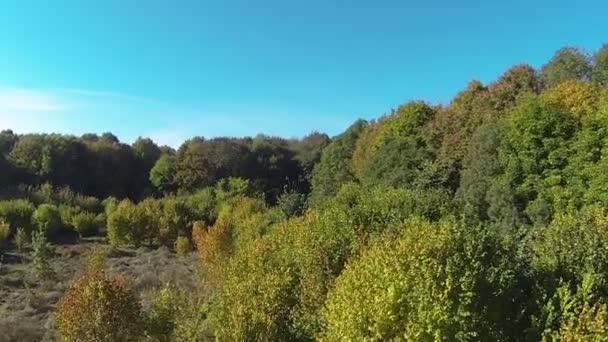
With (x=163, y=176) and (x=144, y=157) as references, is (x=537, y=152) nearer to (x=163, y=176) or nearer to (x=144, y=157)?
(x=163, y=176)

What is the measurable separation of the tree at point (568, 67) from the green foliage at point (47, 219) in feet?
144

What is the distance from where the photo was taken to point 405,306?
47.6ft

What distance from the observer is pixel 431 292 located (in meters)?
14.2

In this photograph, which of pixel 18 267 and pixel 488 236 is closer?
pixel 488 236

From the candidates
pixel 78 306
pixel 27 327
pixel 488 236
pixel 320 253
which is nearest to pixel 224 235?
pixel 27 327

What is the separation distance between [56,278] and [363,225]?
23.8 meters

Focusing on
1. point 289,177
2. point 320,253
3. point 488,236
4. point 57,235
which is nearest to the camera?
point 488,236

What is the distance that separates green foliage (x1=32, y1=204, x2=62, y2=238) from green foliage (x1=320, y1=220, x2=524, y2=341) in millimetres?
41829

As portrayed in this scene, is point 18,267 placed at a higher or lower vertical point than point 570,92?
lower

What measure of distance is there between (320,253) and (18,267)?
95.4 ft

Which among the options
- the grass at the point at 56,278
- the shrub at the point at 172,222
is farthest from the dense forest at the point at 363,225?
the grass at the point at 56,278

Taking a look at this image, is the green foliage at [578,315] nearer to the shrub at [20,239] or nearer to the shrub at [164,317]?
the shrub at [164,317]

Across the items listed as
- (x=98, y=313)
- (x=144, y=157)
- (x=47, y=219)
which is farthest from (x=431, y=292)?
(x=144, y=157)

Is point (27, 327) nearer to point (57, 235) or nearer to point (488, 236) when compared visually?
point (488, 236)
